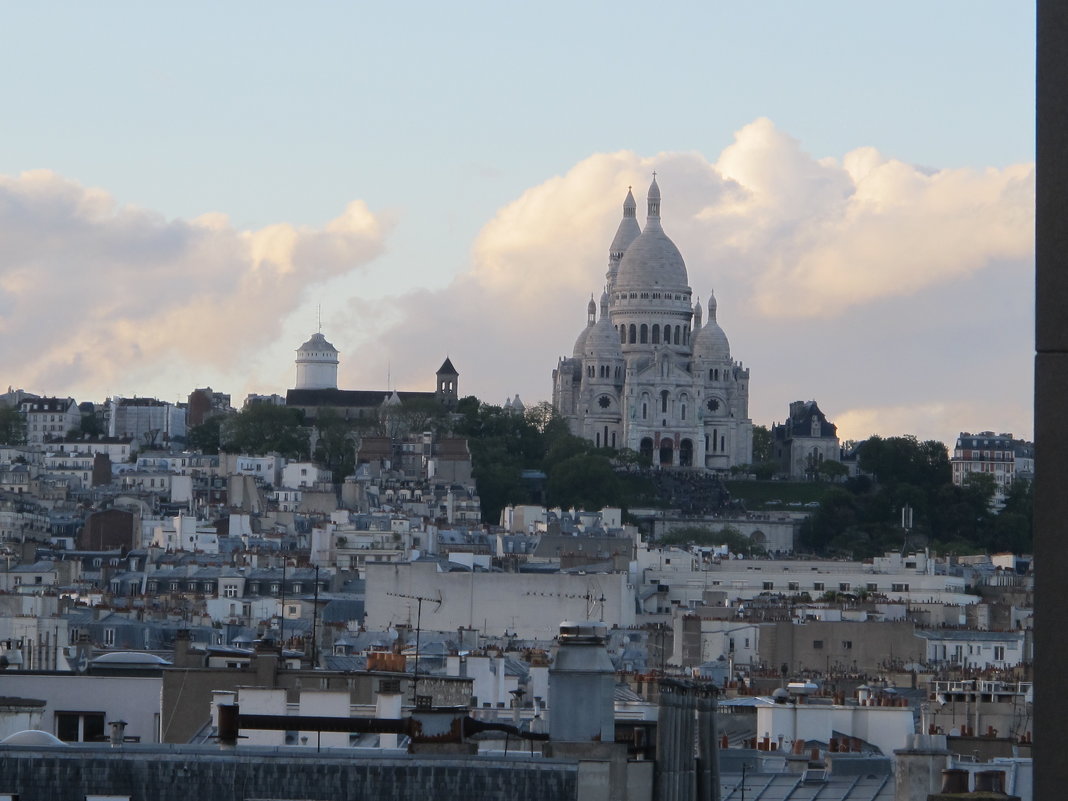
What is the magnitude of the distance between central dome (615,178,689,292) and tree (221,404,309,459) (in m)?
27.4

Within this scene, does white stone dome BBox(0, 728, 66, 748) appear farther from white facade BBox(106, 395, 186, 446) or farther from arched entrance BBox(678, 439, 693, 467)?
white facade BBox(106, 395, 186, 446)

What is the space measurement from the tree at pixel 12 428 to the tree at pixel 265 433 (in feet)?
40.2

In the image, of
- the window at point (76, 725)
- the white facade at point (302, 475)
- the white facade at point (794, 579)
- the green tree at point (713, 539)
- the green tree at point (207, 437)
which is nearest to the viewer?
the window at point (76, 725)

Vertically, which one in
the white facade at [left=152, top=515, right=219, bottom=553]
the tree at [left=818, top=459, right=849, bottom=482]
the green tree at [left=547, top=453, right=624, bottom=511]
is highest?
the tree at [left=818, top=459, right=849, bottom=482]

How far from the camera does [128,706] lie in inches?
845

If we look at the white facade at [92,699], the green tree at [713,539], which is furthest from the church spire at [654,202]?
the white facade at [92,699]

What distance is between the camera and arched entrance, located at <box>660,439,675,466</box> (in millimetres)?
174750

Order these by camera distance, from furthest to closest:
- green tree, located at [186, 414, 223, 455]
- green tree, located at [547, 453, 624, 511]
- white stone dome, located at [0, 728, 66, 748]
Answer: green tree, located at [186, 414, 223, 455] → green tree, located at [547, 453, 624, 511] → white stone dome, located at [0, 728, 66, 748]

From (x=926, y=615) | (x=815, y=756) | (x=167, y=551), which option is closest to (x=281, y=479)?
(x=167, y=551)

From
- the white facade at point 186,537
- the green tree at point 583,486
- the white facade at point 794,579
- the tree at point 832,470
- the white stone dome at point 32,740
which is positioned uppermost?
the tree at point 832,470

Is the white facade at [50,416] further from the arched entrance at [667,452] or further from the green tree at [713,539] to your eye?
the green tree at [713,539]

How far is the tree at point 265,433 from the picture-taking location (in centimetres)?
16150

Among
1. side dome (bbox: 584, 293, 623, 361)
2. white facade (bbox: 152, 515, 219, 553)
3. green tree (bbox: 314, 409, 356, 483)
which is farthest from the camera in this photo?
side dome (bbox: 584, 293, 623, 361)

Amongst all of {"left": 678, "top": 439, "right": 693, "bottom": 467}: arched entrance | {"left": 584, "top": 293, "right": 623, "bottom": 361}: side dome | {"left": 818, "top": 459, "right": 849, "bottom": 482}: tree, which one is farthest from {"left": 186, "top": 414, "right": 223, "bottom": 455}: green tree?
{"left": 818, "top": 459, "right": 849, "bottom": 482}: tree
